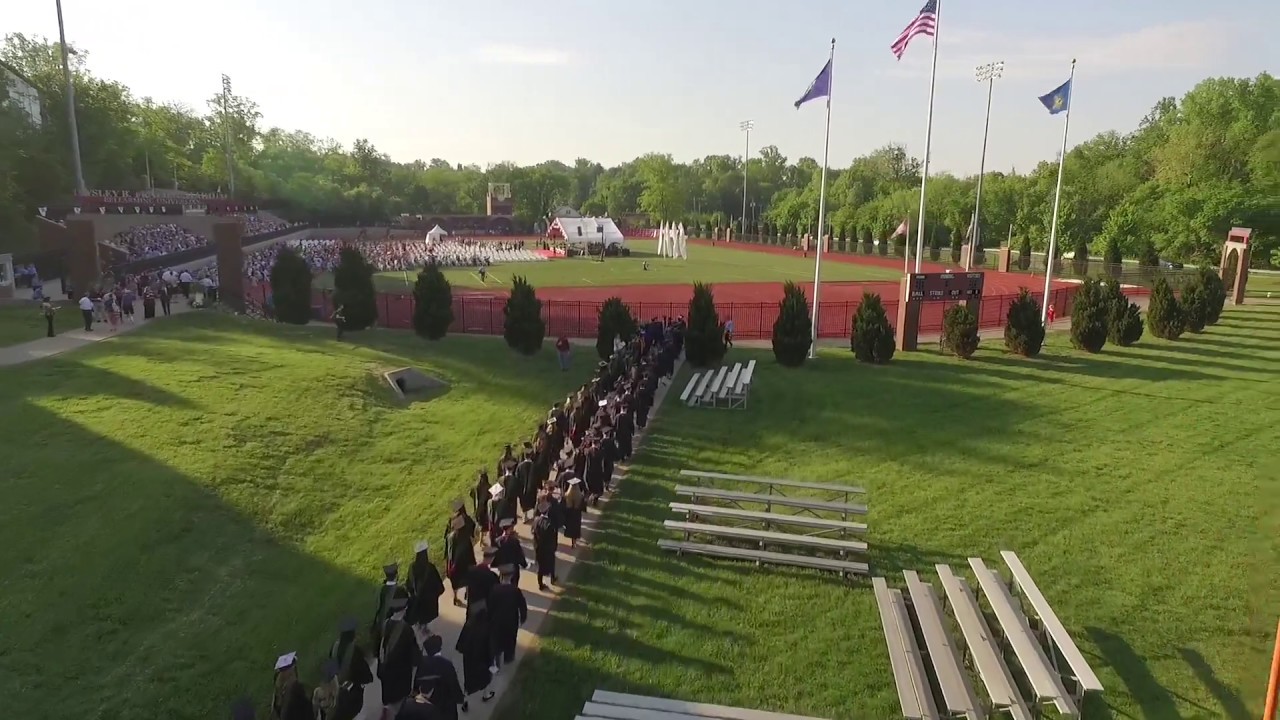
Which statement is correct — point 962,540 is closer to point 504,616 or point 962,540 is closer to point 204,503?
point 504,616

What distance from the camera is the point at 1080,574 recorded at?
10.0 meters

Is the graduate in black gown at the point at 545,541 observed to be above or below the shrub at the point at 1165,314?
below

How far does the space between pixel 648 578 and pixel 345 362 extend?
13.4 m

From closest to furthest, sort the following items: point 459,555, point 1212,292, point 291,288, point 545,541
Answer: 1. point 459,555
2. point 545,541
3. point 291,288
4. point 1212,292

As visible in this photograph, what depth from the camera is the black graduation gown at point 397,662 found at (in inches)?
283

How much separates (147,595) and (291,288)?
1786cm

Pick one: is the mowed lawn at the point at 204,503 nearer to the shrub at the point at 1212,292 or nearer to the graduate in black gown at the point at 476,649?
the graduate in black gown at the point at 476,649

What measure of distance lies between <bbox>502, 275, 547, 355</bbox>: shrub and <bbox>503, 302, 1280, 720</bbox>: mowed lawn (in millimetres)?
6331

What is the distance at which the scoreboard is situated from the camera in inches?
886

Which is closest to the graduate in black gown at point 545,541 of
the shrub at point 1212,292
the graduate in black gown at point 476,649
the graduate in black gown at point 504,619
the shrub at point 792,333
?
the graduate in black gown at point 504,619

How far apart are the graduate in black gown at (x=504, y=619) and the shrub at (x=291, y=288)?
68.7 feet

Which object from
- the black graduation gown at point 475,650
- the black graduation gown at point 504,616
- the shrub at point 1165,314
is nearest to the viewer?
the black graduation gown at point 475,650

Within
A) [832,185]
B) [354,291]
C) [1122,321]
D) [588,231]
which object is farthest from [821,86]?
[832,185]

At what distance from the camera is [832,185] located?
111125 mm
